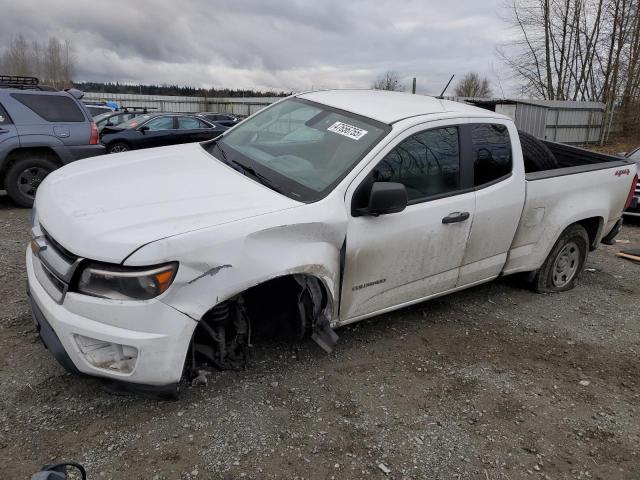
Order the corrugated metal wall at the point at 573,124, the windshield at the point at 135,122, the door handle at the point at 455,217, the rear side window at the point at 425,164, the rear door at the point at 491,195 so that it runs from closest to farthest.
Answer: the rear side window at the point at 425,164 < the door handle at the point at 455,217 < the rear door at the point at 491,195 < the windshield at the point at 135,122 < the corrugated metal wall at the point at 573,124

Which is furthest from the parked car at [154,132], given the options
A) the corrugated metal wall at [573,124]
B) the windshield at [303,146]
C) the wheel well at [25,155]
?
the corrugated metal wall at [573,124]

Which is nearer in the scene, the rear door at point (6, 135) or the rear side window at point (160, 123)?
the rear door at point (6, 135)

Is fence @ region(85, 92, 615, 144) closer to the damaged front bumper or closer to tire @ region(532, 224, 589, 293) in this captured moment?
tire @ region(532, 224, 589, 293)

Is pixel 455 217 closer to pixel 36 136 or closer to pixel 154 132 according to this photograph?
pixel 36 136

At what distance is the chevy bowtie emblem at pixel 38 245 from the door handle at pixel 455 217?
2.47 meters

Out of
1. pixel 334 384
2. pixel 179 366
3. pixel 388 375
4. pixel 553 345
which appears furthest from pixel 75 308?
pixel 553 345

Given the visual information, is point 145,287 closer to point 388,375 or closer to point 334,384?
point 334,384

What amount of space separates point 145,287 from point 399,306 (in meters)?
1.88

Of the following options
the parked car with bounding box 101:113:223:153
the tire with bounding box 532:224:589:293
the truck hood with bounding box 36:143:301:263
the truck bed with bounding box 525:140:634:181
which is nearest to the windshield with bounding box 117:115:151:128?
the parked car with bounding box 101:113:223:153

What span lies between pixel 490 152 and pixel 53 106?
643 centimetres

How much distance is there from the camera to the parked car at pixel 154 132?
12.7 metres

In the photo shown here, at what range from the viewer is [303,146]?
3.41 metres

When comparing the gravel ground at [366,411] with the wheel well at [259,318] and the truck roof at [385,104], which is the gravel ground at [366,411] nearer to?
the wheel well at [259,318]

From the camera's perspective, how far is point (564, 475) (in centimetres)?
250
